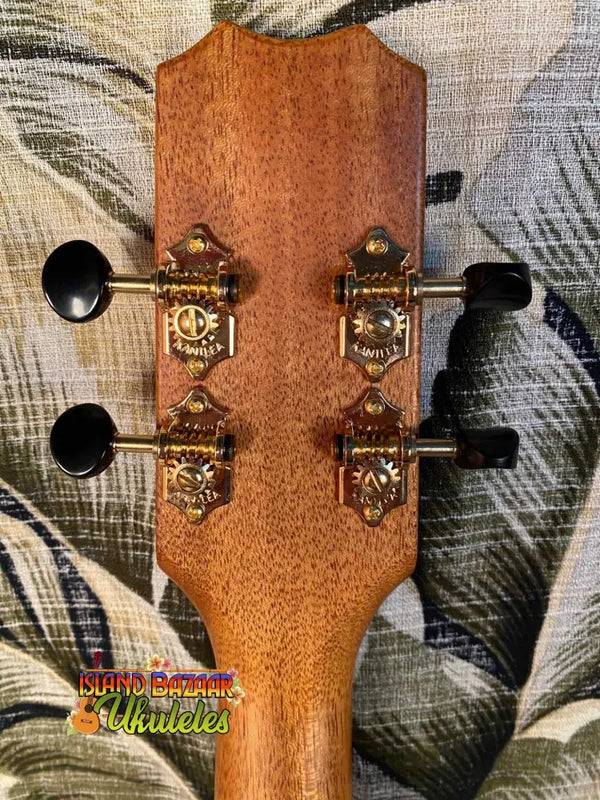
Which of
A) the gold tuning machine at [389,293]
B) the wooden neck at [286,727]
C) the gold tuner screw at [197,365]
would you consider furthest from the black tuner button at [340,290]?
the wooden neck at [286,727]

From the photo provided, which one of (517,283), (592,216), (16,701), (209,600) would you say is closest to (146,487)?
(209,600)

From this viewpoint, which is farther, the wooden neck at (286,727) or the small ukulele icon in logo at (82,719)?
the small ukulele icon in logo at (82,719)

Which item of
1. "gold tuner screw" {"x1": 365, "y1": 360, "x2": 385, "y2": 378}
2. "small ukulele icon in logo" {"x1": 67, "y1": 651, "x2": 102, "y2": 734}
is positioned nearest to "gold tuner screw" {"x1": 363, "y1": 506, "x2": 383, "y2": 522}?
"gold tuner screw" {"x1": 365, "y1": 360, "x2": 385, "y2": 378}

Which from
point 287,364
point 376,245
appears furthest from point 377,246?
point 287,364

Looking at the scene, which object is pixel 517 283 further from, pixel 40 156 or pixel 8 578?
pixel 8 578

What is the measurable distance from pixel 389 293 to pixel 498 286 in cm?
7

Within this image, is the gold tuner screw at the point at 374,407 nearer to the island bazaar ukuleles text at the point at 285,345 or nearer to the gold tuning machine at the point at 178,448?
the island bazaar ukuleles text at the point at 285,345

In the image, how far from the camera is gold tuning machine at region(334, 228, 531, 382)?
1.31 ft

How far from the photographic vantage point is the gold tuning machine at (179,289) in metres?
0.40

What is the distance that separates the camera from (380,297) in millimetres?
407

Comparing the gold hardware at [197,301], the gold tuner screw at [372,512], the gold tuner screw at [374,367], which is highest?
the gold hardware at [197,301]

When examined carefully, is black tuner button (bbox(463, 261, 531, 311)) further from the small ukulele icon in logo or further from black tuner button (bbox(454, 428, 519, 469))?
the small ukulele icon in logo

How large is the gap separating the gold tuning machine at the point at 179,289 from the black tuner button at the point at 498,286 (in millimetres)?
166

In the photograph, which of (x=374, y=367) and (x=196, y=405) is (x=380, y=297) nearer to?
(x=374, y=367)
